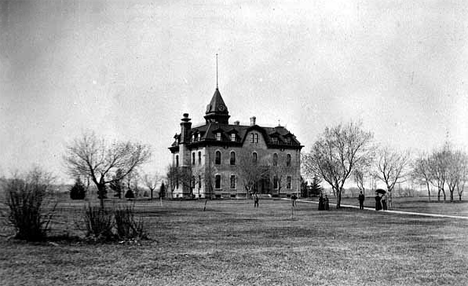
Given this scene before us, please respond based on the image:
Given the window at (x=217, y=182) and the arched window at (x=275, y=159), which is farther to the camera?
the arched window at (x=275, y=159)

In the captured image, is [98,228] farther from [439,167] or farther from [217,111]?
[217,111]

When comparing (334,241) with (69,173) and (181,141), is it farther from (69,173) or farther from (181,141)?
(181,141)

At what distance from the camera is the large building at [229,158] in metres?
64.8

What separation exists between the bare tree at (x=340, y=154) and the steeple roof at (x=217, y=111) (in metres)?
31.7

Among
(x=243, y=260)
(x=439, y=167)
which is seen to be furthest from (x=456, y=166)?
(x=243, y=260)

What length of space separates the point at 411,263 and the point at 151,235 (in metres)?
8.60

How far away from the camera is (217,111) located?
229ft

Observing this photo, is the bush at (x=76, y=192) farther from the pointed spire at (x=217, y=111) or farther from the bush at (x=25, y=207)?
the bush at (x=25, y=207)

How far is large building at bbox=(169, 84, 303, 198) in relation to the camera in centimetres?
6475

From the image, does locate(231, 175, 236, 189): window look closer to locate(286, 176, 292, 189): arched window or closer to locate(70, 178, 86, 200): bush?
locate(286, 176, 292, 189): arched window

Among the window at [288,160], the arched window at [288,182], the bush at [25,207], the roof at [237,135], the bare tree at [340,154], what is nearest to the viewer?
the bush at [25,207]

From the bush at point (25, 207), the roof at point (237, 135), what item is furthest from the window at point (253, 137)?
the bush at point (25, 207)

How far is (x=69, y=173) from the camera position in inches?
1155

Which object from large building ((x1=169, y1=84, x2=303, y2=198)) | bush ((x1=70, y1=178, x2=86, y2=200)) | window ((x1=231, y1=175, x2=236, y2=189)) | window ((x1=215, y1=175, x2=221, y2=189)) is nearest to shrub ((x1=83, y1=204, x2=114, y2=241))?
bush ((x1=70, y1=178, x2=86, y2=200))
